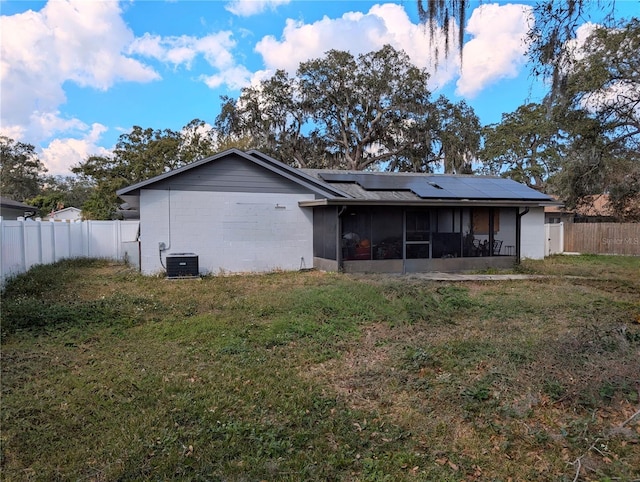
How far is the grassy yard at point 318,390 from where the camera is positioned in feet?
9.80

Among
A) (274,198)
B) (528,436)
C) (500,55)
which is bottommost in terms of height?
(528,436)

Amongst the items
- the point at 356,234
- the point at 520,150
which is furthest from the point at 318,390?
the point at 520,150

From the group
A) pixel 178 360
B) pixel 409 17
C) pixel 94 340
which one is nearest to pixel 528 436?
pixel 178 360

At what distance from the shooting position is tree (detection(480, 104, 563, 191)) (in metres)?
28.3

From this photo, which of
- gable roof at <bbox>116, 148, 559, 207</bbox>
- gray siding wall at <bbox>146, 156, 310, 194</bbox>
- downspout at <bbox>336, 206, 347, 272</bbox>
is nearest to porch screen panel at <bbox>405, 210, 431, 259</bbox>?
gable roof at <bbox>116, 148, 559, 207</bbox>

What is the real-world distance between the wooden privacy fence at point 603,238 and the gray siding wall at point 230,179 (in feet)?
50.4

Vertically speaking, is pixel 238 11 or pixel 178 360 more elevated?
pixel 238 11

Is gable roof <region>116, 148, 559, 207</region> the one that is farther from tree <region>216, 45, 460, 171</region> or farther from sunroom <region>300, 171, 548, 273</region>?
tree <region>216, 45, 460, 171</region>

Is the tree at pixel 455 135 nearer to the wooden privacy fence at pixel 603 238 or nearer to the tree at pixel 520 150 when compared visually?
the tree at pixel 520 150

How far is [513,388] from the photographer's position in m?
4.12

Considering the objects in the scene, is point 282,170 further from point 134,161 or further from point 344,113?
point 134,161

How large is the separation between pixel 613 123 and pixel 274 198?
873 centimetres

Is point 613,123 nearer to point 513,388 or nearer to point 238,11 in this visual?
point 513,388

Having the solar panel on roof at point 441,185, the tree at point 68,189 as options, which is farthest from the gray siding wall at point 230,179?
the tree at point 68,189
